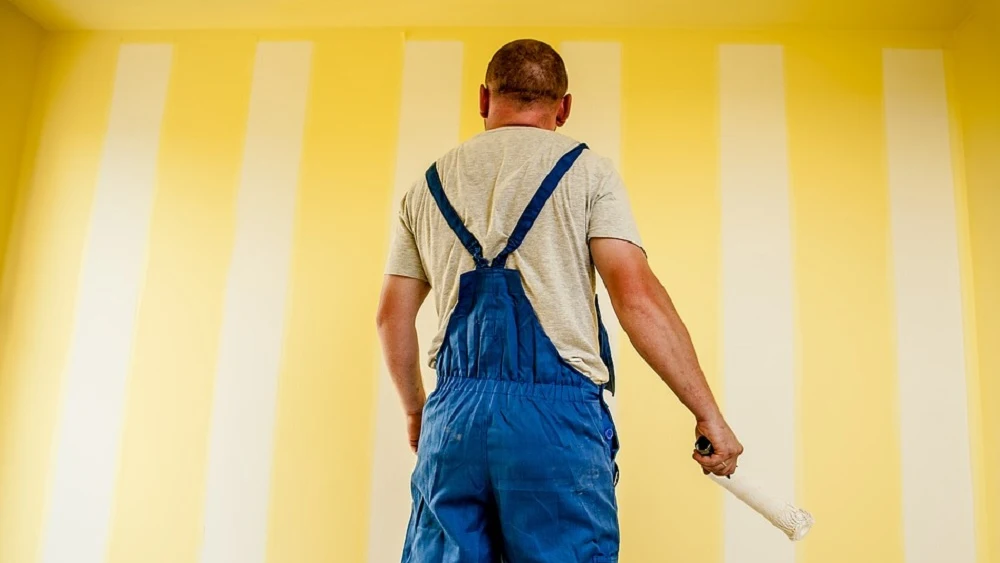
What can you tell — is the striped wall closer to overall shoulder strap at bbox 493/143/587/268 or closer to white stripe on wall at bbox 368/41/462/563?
white stripe on wall at bbox 368/41/462/563

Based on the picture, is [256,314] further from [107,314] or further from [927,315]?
[927,315]

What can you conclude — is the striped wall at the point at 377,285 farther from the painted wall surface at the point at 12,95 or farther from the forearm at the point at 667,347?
the forearm at the point at 667,347

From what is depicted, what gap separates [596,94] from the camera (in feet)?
7.06

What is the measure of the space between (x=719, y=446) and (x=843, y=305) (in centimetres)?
101

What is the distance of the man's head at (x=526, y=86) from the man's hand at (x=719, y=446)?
61 cm

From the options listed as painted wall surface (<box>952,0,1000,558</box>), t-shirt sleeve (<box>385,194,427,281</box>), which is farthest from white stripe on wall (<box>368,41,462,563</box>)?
painted wall surface (<box>952,0,1000,558</box>)

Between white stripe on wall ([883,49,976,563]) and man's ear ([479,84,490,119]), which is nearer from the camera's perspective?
man's ear ([479,84,490,119])

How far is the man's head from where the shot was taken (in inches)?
52.9

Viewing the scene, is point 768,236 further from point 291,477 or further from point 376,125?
point 291,477

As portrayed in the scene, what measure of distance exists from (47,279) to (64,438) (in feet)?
1.62

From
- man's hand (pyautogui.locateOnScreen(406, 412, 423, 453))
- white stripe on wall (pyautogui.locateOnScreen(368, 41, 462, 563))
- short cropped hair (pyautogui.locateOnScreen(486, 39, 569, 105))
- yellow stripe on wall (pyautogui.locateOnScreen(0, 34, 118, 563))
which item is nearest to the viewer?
short cropped hair (pyautogui.locateOnScreen(486, 39, 569, 105))

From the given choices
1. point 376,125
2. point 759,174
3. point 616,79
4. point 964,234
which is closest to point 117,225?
point 376,125

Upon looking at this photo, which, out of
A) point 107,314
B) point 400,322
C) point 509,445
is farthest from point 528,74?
point 107,314

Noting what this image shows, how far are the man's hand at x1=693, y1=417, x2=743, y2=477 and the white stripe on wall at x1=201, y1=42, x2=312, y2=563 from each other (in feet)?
4.31
